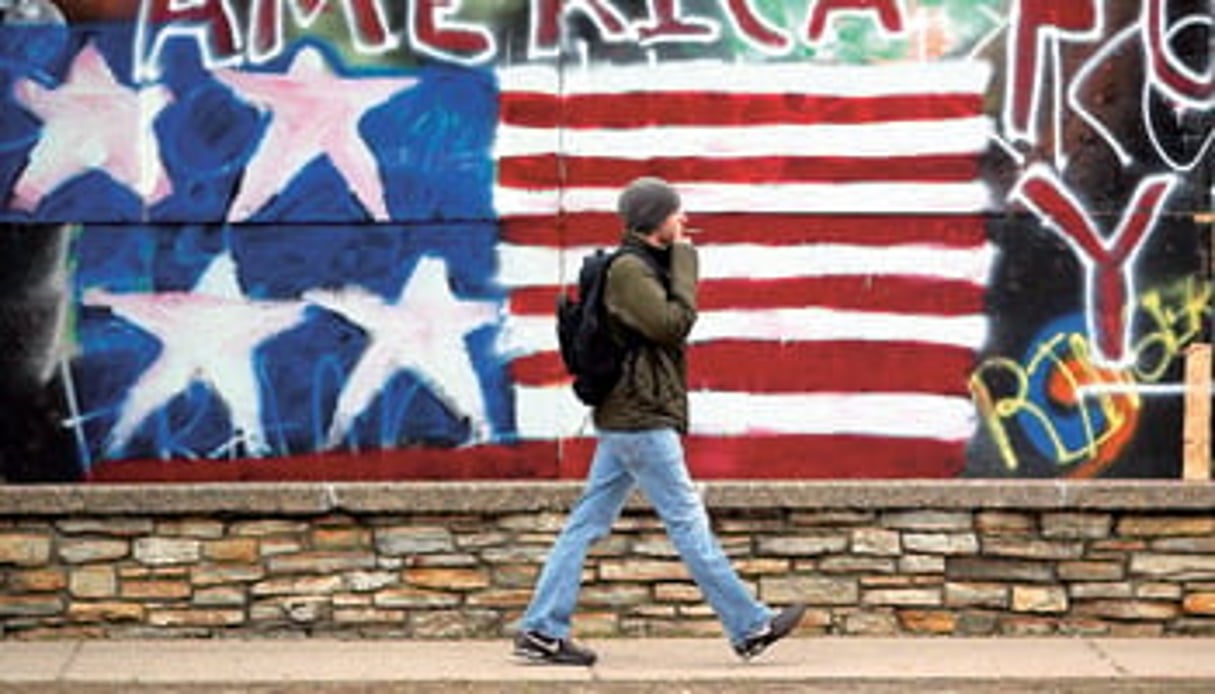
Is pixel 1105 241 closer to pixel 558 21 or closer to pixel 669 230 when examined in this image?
pixel 669 230

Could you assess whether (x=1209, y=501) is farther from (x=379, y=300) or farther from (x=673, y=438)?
(x=379, y=300)

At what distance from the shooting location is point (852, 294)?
1061 centimetres

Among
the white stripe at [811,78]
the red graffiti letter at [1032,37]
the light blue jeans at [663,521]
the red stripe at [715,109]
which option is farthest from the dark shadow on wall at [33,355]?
the red graffiti letter at [1032,37]

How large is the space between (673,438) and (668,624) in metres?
1.07

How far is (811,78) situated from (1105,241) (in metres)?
1.23

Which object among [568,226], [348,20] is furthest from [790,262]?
[348,20]

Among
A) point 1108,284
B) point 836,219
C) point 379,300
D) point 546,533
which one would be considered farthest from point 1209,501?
point 379,300

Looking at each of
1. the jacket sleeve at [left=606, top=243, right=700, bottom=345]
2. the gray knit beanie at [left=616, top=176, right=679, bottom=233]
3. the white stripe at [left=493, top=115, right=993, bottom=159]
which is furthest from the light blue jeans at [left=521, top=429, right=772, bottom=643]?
the white stripe at [left=493, top=115, right=993, bottom=159]

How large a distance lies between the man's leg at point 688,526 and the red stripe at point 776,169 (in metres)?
1.28

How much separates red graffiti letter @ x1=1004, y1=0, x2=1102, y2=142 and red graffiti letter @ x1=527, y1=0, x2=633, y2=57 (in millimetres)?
1400

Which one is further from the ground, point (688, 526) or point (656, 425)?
point (656, 425)

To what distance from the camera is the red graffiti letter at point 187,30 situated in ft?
34.4

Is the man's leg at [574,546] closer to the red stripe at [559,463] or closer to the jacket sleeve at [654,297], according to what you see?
the jacket sleeve at [654,297]

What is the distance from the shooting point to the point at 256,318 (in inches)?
415
